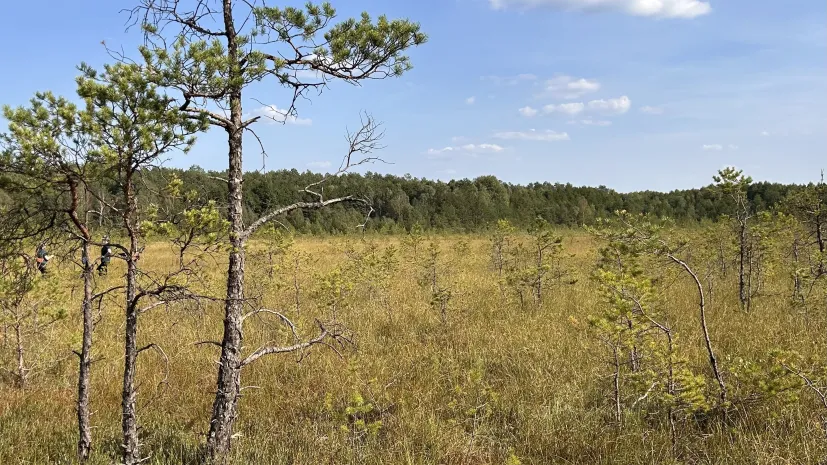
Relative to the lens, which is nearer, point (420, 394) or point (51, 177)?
point (51, 177)

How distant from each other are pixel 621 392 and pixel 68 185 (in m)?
5.25

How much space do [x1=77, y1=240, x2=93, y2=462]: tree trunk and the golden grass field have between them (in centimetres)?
18

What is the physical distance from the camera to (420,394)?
5.25 meters

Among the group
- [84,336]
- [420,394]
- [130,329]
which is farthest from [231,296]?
[420,394]

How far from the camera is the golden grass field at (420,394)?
13.0ft

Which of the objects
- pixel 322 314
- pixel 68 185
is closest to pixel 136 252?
pixel 68 185

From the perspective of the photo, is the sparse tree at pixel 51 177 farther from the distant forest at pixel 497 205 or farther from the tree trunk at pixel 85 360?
the distant forest at pixel 497 205

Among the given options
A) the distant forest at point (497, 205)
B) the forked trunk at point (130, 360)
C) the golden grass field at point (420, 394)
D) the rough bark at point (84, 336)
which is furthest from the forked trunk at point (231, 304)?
the distant forest at point (497, 205)

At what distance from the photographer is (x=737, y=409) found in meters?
4.25

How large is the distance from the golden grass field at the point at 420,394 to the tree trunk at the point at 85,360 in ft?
0.57

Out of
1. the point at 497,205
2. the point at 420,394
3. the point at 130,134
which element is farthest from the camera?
the point at 497,205

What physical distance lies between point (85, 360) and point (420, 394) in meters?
3.15

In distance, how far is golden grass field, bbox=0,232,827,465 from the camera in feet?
13.0

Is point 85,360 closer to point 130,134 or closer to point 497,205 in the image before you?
point 130,134
